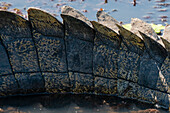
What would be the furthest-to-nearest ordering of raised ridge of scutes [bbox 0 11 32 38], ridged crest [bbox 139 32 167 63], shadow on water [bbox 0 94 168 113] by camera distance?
shadow on water [bbox 0 94 168 113] → raised ridge of scutes [bbox 0 11 32 38] → ridged crest [bbox 139 32 167 63]

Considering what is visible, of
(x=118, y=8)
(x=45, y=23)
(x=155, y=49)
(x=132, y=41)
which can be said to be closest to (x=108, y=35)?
(x=132, y=41)

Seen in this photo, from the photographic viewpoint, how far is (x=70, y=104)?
3.54 meters

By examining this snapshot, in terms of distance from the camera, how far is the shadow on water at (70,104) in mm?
3395

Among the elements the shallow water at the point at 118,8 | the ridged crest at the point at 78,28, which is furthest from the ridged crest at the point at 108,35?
the shallow water at the point at 118,8

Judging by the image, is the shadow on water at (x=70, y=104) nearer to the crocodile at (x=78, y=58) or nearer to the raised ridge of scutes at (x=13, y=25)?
→ the crocodile at (x=78, y=58)

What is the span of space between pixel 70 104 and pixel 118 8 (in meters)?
3.74

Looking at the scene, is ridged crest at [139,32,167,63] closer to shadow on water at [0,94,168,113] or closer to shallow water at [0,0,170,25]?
shadow on water at [0,94,168,113]

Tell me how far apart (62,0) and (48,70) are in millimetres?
4138

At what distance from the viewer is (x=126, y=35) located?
2.97 m

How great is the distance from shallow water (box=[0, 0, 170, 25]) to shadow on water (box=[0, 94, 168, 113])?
279 centimetres

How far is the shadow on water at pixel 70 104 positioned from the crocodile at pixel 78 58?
0.09 meters

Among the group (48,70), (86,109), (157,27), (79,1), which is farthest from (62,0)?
(86,109)

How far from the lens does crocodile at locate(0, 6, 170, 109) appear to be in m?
3.05

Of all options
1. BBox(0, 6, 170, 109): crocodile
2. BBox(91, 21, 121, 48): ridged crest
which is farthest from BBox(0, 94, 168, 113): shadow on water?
BBox(91, 21, 121, 48): ridged crest
